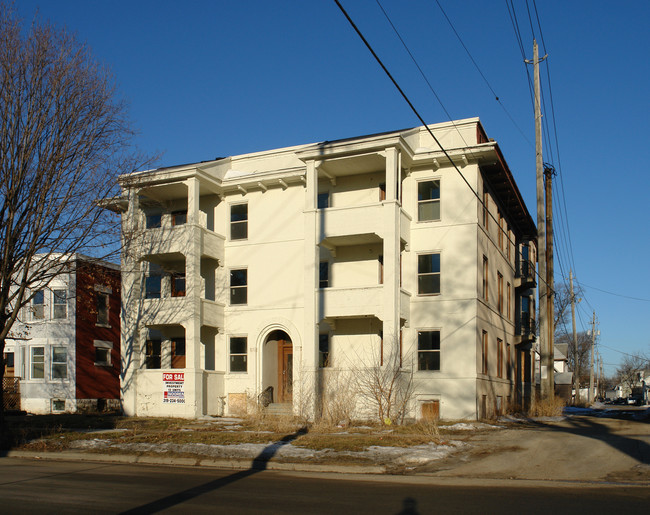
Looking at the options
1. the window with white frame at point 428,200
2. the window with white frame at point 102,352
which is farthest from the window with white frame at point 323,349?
the window with white frame at point 102,352

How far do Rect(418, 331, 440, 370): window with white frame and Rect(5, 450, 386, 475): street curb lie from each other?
37.1 feet

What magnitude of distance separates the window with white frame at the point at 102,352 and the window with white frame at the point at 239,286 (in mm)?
8719

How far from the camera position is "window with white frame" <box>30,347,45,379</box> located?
30297mm

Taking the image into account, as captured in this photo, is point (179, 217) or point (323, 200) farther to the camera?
point (179, 217)

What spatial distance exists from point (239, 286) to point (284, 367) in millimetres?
3884

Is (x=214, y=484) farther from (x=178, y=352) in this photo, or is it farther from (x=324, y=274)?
(x=178, y=352)

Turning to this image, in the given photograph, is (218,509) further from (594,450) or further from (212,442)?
(594,450)

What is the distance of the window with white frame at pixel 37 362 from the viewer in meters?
30.3

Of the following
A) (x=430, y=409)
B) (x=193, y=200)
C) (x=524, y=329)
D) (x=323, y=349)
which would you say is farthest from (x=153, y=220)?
(x=524, y=329)

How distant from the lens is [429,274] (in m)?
24.2

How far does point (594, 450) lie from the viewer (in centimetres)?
1406

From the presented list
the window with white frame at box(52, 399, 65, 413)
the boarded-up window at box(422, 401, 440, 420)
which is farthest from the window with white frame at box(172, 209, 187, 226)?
the boarded-up window at box(422, 401, 440, 420)

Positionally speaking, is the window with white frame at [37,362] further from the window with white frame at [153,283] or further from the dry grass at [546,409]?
the dry grass at [546,409]

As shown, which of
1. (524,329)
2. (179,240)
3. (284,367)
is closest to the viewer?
(179,240)
